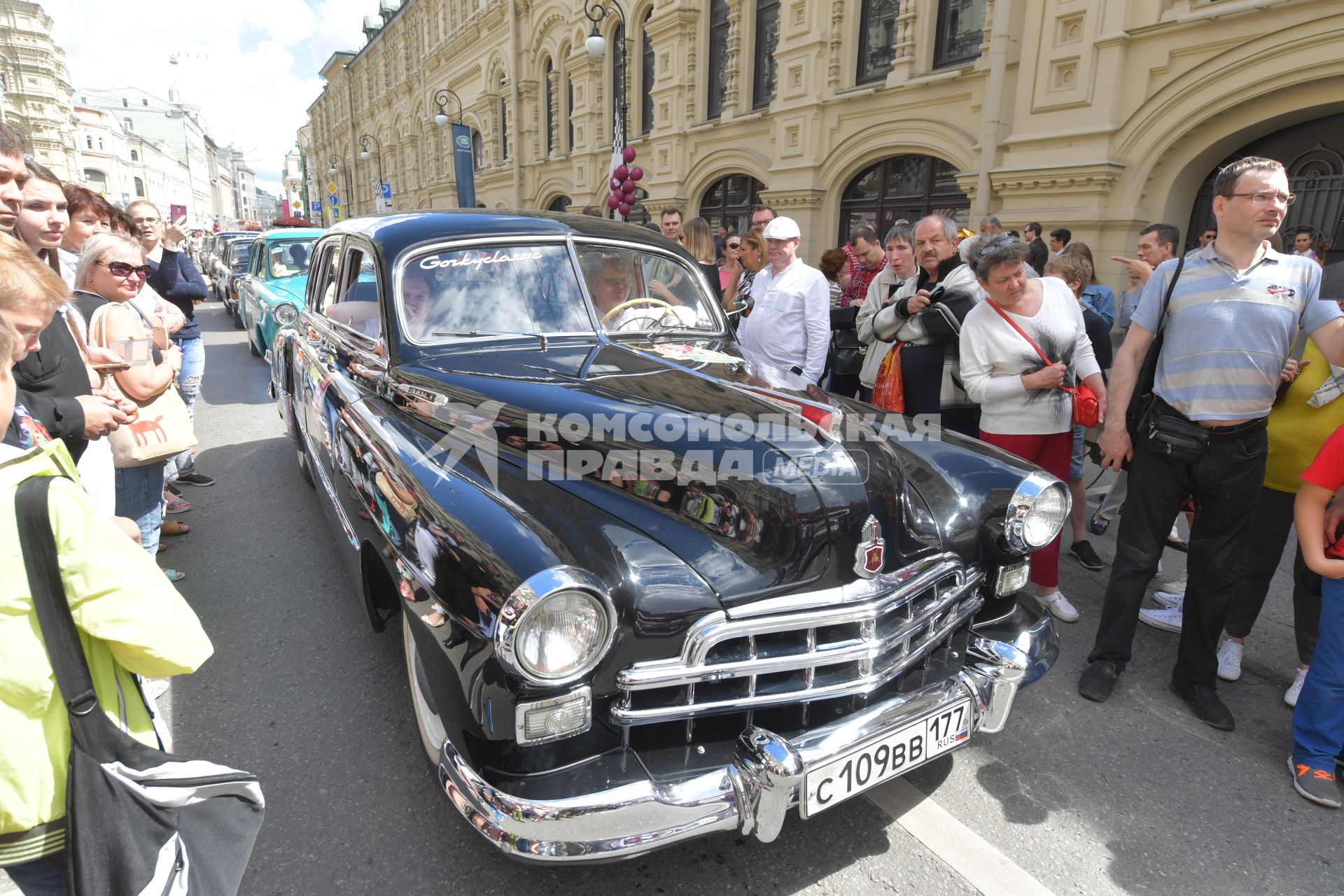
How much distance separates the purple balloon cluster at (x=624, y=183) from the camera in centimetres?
1190

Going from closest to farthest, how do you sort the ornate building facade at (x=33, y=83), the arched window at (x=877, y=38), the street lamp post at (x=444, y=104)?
the arched window at (x=877, y=38), the street lamp post at (x=444, y=104), the ornate building facade at (x=33, y=83)

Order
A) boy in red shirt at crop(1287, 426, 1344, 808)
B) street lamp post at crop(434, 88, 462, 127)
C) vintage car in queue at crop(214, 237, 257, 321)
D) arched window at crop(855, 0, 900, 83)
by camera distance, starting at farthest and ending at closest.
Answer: street lamp post at crop(434, 88, 462, 127) < vintage car in queue at crop(214, 237, 257, 321) < arched window at crop(855, 0, 900, 83) < boy in red shirt at crop(1287, 426, 1344, 808)

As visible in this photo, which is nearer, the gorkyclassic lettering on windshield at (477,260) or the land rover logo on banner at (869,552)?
the land rover logo on banner at (869,552)

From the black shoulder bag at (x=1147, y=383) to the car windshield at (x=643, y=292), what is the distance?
181 centimetres

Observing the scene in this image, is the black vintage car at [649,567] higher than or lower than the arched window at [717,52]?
lower

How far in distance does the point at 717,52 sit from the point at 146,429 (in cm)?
1309

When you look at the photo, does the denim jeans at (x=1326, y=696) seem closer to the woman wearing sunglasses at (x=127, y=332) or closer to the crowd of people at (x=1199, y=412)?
the crowd of people at (x=1199, y=412)

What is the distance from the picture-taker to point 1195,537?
9.42ft

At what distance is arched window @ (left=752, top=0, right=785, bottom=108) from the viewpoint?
12008 mm

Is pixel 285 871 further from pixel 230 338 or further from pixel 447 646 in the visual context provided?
pixel 230 338

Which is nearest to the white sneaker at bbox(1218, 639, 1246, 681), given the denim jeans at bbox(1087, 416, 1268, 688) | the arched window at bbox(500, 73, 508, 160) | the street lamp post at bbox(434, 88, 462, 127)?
the denim jeans at bbox(1087, 416, 1268, 688)

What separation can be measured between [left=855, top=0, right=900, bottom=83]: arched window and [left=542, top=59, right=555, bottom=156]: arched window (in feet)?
36.5

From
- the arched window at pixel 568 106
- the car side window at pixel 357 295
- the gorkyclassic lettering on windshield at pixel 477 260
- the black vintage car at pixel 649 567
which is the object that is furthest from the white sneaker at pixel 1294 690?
the arched window at pixel 568 106

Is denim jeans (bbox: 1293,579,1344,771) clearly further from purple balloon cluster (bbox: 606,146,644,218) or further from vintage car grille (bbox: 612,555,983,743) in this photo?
purple balloon cluster (bbox: 606,146,644,218)
